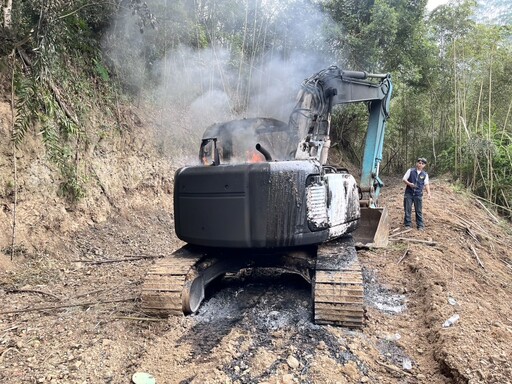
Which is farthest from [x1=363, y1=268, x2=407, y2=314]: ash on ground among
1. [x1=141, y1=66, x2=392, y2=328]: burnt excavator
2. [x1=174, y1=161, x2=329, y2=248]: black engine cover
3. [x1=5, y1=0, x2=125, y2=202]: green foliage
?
[x1=5, y1=0, x2=125, y2=202]: green foliage

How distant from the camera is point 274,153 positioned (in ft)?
14.3

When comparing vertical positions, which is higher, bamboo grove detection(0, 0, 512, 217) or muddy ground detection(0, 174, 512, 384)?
bamboo grove detection(0, 0, 512, 217)

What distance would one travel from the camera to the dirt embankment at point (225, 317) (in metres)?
2.69

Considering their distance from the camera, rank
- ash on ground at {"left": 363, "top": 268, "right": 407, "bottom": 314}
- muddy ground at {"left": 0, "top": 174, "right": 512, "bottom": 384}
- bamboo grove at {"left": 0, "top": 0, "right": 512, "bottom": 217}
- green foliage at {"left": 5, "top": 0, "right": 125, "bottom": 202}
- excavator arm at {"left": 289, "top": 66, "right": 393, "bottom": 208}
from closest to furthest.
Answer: muddy ground at {"left": 0, "top": 174, "right": 512, "bottom": 384}, ash on ground at {"left": 363, "top": 268, "right": 407, "bottom": 314}, excavator arm at {"left": 289, "top": 66, "right": 393, "bottom": 208}, green foliage at {"left": 5, "top": 0, "right": 125, "bottom": 202}, bamboo grove at {"left": 0, "top": 0, "right": 512, "bottom": 217}

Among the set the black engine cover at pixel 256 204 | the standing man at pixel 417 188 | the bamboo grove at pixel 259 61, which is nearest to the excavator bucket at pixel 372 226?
the standing man at pixel 417 188

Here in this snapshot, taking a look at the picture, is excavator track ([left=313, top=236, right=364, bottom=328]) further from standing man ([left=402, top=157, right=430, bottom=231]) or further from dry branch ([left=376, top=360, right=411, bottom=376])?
standing man ([left=402, top=157, right=430, bottom=231])

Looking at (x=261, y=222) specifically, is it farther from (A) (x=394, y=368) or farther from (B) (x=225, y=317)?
(A) (x=394, y=368)

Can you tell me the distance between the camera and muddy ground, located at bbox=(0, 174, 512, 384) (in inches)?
105

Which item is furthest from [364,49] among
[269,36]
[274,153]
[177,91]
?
[274,153]

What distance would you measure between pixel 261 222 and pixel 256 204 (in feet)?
0.50

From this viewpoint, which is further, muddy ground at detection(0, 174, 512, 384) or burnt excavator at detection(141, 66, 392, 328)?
burnt excavator at detection(141, 66, 392, 328)

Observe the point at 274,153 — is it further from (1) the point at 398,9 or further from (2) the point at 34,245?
(1) the point at 398,9

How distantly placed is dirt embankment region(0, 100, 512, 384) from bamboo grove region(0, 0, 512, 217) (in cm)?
93

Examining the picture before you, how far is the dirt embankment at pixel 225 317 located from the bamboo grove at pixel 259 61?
926 millimetres
